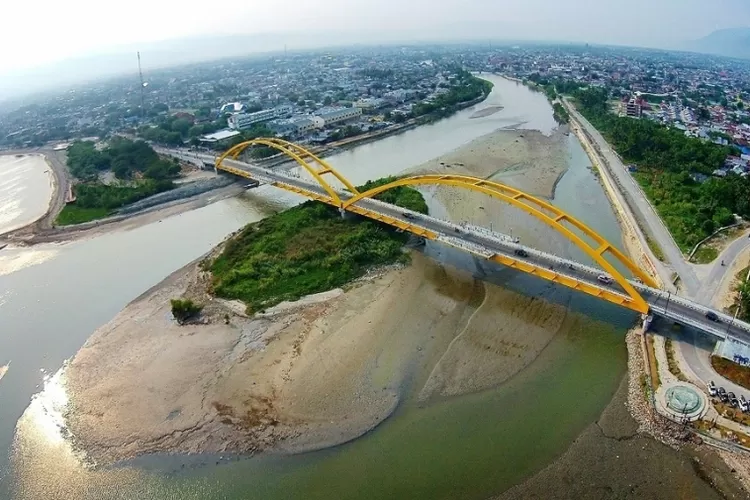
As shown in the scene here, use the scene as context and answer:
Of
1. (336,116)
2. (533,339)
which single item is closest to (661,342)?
(533,339)

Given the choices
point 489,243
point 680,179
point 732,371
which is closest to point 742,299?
point 732,371

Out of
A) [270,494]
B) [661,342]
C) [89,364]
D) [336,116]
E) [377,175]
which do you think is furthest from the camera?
[336,116]

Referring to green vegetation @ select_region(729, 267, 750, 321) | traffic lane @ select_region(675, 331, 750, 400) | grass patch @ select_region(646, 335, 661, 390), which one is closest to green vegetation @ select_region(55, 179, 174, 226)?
grass patch @ select_region(646, 335, 661, 390)

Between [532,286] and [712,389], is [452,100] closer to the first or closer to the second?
[532,286]

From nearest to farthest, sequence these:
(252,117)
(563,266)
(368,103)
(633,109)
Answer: (563,266)
(252,117)
(633,109)
(368,103)

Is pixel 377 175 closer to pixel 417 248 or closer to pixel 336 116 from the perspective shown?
pixel 417 248

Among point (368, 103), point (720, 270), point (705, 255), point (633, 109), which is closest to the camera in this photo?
point (720, 270)
